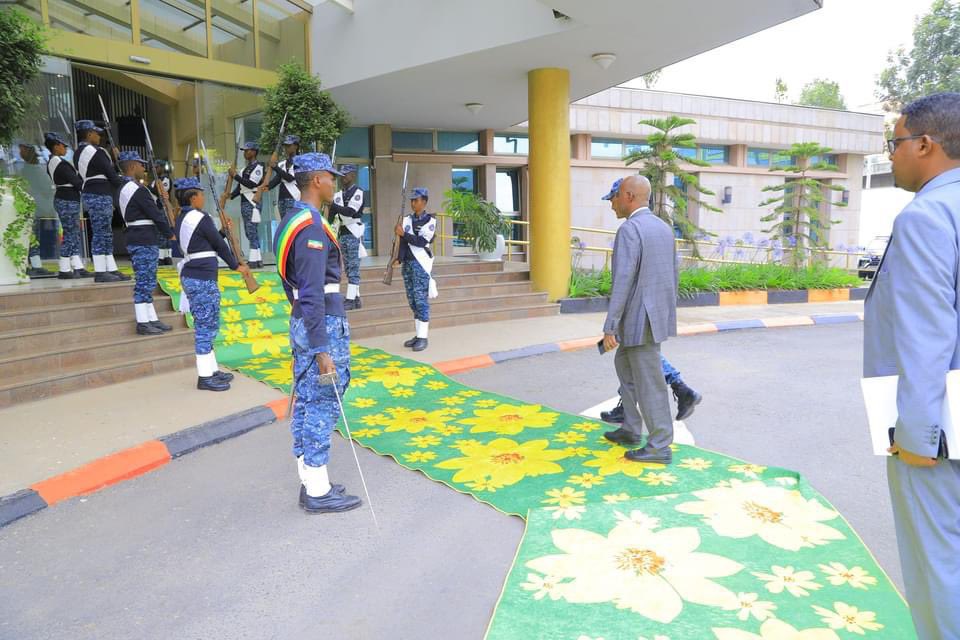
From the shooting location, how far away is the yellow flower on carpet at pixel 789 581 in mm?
2908

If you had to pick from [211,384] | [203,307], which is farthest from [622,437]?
[203,307]

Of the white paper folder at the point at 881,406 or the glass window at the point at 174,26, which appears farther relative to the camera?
the glass window at the point at 174,26

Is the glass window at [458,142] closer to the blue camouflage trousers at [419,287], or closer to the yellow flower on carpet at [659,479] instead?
the blue camouflage trousers at [419,287]

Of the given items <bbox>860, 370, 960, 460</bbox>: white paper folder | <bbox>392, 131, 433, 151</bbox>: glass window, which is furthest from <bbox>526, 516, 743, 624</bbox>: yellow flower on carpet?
<bbox>392, 131, 433, 151</bbox>: glass window

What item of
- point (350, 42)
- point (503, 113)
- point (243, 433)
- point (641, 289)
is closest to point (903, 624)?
point (641, 289)

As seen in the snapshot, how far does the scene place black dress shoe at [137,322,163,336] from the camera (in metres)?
7.26

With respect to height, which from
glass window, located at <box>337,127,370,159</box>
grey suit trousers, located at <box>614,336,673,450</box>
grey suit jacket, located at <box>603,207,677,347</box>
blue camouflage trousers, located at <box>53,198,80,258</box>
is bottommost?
grey suit trousers, located at <box>614,336,673,450</box>

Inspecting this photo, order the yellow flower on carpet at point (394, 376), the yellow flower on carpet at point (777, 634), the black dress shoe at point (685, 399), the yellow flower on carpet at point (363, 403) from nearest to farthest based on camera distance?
the yellow flower on carpet at point (777, 634), the black dress shoe at point (685, 399), the yellow flower on carpet at point (363, 403), the yellow flower on carpet at point (394, 376)

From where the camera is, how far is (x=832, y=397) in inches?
245

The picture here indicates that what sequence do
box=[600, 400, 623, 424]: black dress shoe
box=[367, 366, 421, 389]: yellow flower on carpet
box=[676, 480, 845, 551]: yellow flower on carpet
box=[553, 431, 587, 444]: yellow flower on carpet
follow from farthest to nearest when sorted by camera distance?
box=[367, 366, 421, 389]: yellow flower on carpet < box=[600, 400, 623, 424]: black dress shoe < box=[553, 431, 587, 444]: yellow flower on carpet < box=[676, 480, 845, 551]: yellow flower on carpet

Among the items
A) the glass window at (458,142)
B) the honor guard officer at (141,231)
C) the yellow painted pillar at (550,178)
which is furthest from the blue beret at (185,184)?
the glass window at (458,142)

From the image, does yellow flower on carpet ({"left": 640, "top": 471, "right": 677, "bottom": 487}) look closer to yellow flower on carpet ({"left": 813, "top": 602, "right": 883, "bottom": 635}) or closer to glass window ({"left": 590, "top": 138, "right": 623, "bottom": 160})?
yellow flower on carpet ({"left": 813, "top": 602, "right": 883, "bottom": 635})

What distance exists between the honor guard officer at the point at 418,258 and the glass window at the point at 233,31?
5.72m

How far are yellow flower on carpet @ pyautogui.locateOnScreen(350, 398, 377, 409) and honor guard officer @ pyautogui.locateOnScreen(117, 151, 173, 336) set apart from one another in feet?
9.22
